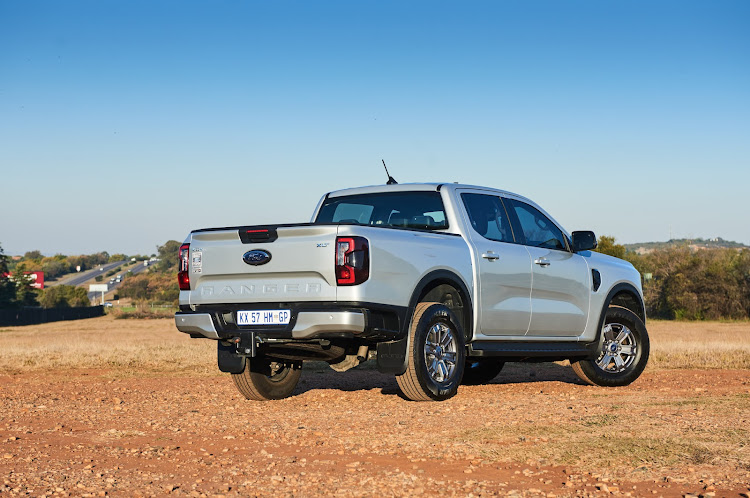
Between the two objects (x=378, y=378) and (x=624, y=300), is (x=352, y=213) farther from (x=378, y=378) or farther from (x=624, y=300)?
(x=624, y=300)

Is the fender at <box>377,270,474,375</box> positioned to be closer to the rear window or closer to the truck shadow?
the rear window

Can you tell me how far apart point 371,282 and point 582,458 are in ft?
8.23

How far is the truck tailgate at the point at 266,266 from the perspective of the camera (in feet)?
24.4

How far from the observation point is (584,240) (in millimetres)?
9852

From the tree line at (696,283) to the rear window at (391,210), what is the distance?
4391 centimetres

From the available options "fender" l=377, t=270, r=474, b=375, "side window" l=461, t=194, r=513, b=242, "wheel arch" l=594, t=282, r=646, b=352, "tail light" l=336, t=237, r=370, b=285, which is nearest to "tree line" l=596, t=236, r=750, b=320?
"wheel arch" l=594, t=282, r=646, b=352

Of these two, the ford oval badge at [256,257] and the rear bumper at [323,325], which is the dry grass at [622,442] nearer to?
the rear bumper at [323,325]

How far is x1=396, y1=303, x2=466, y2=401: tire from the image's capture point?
26.0ft

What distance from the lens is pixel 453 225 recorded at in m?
8.77

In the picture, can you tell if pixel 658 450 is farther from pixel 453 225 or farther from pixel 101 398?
pixel 101 398

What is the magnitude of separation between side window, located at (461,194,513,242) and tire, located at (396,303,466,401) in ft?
3.70

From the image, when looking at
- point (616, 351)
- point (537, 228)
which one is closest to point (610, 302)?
point (616, 351)

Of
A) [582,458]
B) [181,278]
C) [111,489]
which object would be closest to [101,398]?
[181,278]

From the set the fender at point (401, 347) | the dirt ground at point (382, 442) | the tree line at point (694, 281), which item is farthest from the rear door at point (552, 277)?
the tree line at point (694, 281)
